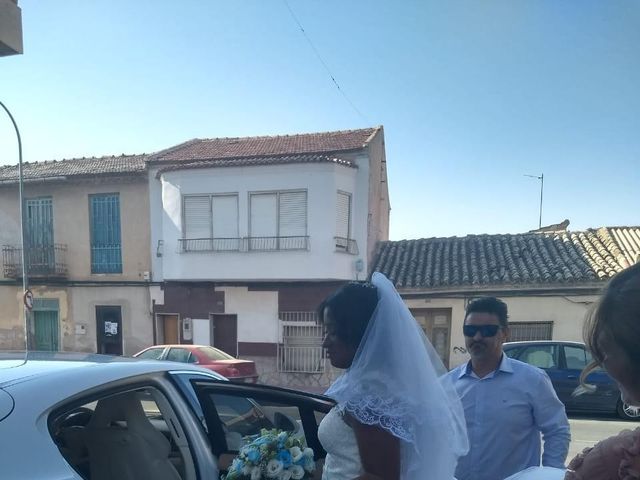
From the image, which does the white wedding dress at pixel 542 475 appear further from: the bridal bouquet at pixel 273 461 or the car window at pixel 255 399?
the car window at pixel 255 399

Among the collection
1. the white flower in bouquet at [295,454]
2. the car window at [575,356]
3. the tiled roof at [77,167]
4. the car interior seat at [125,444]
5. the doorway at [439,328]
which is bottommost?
the doorway at [439,328]

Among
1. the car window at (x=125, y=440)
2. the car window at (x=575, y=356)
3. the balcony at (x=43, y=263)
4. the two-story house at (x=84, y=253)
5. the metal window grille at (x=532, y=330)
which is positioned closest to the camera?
the car window at (x=125, y=440)

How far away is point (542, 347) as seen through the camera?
901 cm

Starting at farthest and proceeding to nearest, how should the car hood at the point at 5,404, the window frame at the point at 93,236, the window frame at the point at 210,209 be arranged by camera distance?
the window frame at the point at 93,236 → the window frame at the point at 210,209 → the car hood at the point at 5,404

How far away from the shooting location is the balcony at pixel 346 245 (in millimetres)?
12445

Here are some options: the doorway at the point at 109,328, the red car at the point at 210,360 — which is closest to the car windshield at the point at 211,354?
the red car at the point at 210,360

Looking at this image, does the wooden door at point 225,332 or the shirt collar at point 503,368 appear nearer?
the shirt collar at point 503,368

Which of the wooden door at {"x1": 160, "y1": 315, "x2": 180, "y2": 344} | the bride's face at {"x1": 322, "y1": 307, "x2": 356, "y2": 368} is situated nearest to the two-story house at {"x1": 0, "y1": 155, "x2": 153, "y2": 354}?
the wooden door at {"x1": 160, "y1": 315, "x2": 180, "y2": 344}

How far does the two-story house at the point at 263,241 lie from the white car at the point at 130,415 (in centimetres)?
965

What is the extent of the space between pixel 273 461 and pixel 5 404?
0.95 m

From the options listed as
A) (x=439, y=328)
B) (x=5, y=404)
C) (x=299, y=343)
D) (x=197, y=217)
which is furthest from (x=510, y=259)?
(x=5, y=404)

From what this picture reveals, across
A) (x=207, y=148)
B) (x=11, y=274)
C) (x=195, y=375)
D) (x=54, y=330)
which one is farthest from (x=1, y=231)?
(x=195, y=375)

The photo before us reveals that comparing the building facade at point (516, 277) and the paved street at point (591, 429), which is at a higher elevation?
the building facade at point (516, 277)

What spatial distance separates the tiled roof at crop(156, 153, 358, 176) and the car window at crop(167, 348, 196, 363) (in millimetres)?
5476
